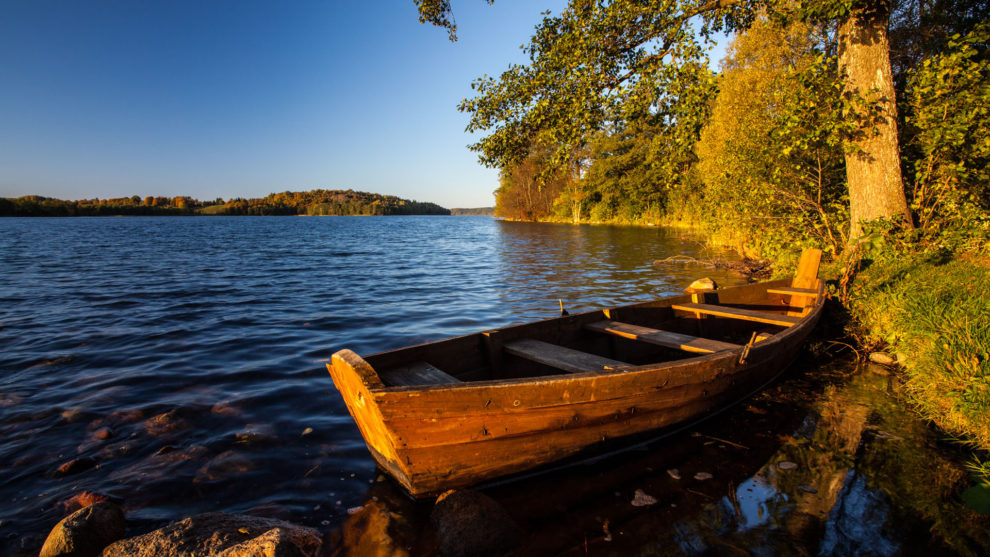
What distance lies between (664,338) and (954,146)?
6898 mm

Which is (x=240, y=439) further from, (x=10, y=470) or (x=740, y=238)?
(x=740, y=238)

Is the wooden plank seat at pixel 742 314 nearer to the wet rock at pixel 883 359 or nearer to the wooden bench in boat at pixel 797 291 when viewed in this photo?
the wooden bench in boat at pixel 797 291

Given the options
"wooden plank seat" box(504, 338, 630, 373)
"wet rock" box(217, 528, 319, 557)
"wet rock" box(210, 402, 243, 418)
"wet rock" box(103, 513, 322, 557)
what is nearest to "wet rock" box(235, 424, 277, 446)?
"wet rock" box(210, 402, 243, 418)

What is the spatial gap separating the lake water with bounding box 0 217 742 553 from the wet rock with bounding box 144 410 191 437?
0.02m

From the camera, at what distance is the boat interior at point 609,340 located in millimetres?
4113

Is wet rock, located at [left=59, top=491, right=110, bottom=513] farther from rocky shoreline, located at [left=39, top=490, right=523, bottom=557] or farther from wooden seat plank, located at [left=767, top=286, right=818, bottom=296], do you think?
wooden seat plank, located at [left=767, top=286, right=818, bottom=296]

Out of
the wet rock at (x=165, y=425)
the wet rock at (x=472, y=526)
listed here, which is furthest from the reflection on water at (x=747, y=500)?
the wet rock at (x=165, y=425)

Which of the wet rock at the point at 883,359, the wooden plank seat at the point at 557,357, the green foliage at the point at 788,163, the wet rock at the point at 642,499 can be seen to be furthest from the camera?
the green foliage at the point at 788,163

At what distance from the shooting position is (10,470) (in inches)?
162

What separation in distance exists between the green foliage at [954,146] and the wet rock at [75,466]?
1235cm

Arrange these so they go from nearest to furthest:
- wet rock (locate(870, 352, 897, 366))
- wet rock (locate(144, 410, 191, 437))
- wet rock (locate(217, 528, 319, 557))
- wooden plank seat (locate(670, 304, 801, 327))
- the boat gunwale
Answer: wet rock (locate(217, 528, 319, 557)) → the boat gunwale → wet rock (locate(144, 410, 191, 437)) → wooden plank seat (locate(670, 304, 801, 327)) → wet rock (locate(870, 352, 897, 366))

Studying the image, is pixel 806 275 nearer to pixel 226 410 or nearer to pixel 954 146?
pixel 954 146

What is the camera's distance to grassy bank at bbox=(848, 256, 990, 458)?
3.92m

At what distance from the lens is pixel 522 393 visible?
312 cm
